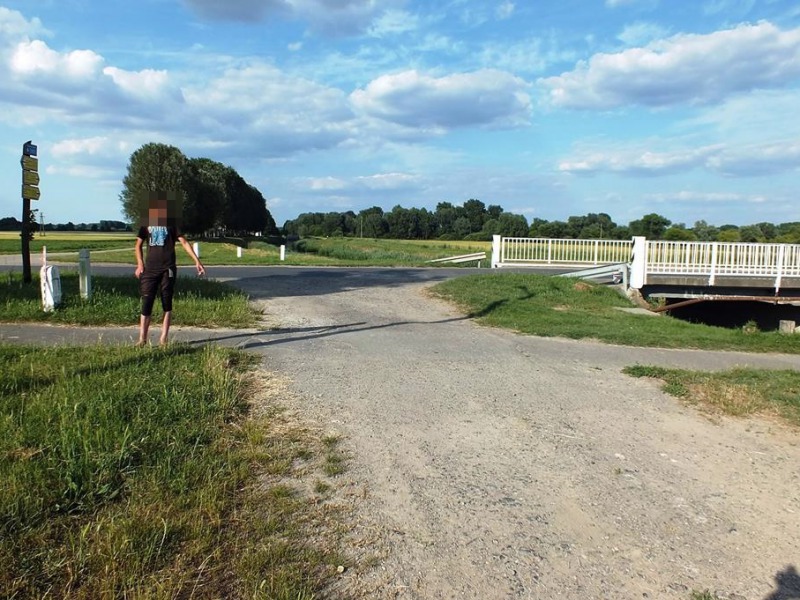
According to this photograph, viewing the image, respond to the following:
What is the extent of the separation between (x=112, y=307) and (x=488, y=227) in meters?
78.8

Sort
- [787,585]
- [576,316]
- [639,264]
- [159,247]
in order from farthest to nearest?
1. [639,264]
2. [576,316]
3. [159,247]
4. [787,585]

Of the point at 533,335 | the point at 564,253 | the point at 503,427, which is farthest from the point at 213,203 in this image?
the point at 503,427

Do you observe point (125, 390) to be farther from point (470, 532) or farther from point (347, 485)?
point (470, 532)

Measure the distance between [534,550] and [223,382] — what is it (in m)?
3.32

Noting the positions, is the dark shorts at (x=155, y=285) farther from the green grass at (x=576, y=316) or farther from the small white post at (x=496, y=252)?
the small white post at (x=496, y=252)

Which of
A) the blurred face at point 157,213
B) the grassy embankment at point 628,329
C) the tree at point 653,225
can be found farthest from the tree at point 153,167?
the blurred face at point 157,213

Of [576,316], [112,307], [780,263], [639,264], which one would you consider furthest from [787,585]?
[780,263]

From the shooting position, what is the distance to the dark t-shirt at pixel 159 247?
706cm

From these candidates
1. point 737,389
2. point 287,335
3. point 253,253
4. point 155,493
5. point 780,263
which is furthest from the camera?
point 253,253

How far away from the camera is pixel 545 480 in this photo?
3.96 metres

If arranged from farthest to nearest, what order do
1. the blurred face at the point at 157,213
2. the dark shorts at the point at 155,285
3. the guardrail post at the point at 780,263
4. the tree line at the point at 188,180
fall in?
the tree line at the point at 188,180 < the guardrail post at the point at 780,263 < the blurred face at the point at 157,213 < the dark shorts at the point at 155,285

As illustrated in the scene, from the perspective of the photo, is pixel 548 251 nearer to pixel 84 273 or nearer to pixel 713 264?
pixel 713 264

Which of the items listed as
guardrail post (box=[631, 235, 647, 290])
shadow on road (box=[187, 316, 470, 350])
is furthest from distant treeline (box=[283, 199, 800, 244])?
shadow on road (box=[187, 316, 470, 350])

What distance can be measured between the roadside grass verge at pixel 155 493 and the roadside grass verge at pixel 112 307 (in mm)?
3743
